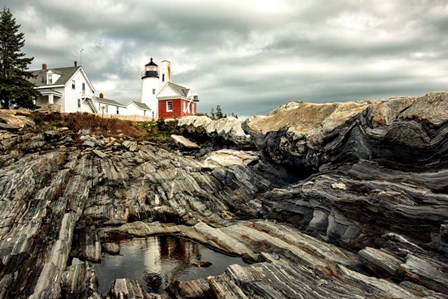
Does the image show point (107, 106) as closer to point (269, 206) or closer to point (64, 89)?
point (64, 89)

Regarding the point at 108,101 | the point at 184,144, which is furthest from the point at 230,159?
the point at 108,101

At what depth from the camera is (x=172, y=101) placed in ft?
275

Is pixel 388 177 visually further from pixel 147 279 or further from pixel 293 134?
pixel 147 279

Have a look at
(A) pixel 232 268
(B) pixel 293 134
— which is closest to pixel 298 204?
(B) pixel 293 134

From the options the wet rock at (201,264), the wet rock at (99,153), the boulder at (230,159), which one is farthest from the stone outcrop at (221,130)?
the wet rock at (201,264)

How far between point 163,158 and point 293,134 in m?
19.6

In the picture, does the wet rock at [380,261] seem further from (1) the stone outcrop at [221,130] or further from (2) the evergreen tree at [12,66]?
(2) the evergreen tree at [12,66]

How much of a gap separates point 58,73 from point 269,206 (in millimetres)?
63396

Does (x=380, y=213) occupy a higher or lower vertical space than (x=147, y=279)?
higher

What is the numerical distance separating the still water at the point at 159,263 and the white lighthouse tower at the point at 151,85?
71.2 meters

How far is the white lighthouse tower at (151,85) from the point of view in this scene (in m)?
93.7

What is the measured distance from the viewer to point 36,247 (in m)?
21.4

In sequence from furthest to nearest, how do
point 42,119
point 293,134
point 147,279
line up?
point 42,119 < point 293,134 < point 147,279

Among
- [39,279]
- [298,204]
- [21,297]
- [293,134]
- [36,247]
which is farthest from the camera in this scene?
[293,134]
